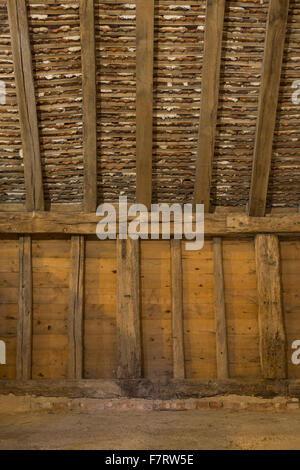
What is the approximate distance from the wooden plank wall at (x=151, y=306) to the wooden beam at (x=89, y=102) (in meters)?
0.61

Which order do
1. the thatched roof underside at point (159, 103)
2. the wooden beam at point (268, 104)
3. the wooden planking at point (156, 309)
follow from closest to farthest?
1. the wooden beam at point (268, 104)
2. the thatched roof underside at point (159, 103)
3. the wooden planking at point (156, 309)

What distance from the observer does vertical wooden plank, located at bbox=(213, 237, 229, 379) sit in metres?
5.17

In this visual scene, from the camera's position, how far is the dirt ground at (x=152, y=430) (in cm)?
350

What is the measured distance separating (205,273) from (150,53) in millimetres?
2488

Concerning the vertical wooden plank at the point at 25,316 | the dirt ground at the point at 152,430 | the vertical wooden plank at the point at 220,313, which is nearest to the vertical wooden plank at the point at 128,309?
the dirt ground at the point at 152,430

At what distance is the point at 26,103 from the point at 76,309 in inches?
89.5

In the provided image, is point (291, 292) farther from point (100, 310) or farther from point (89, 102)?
point (89, 102)

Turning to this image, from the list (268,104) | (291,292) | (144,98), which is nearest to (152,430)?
(291,292)

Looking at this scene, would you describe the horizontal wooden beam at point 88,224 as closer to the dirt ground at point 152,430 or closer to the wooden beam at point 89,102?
the wooden beam at point 89,102

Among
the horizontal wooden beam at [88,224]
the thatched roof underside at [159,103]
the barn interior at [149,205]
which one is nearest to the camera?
the thatched roof underside at [159,103]

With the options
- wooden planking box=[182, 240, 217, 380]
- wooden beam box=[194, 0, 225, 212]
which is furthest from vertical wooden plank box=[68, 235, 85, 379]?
wooden beam box=[194, 0, 225, 212]

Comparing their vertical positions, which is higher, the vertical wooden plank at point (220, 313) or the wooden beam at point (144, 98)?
the wooden beam at point (144, 98)

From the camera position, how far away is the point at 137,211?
5457mm
